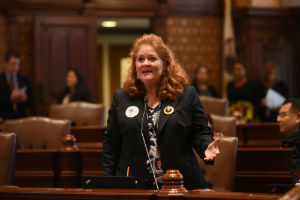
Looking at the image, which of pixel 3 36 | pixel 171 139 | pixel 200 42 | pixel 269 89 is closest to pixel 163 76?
pixel 171 139

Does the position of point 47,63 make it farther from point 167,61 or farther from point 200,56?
point 167,61

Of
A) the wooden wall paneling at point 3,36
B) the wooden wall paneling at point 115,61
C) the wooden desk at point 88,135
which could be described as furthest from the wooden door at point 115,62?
the wooden desk at point 88,135

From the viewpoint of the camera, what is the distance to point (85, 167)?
442 cm

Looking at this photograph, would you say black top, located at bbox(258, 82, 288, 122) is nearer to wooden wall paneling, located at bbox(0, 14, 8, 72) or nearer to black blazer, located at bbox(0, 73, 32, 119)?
black blazer, located at bbox(0, 73, 32, 119)

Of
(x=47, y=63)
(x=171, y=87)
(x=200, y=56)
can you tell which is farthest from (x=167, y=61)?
(x=200, y=56)

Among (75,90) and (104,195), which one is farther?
(75,90)

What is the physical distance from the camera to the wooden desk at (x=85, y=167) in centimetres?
435

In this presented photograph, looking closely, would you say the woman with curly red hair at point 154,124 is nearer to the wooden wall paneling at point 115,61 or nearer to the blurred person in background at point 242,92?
the blurred person in background at point 242,92

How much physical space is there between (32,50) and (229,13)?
133 inches

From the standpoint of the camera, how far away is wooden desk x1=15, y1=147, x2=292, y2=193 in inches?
171

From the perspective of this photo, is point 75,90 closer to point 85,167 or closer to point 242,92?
point 242,92

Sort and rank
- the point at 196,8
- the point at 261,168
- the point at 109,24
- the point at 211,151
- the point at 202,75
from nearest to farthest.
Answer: the point at 211,151
the point at 261,168
the point at 202,75
the point at 196,8
the point at 109,24

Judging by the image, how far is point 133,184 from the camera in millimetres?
2623

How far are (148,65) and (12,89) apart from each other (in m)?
4.32
